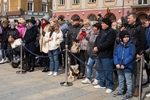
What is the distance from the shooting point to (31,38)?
8242mm

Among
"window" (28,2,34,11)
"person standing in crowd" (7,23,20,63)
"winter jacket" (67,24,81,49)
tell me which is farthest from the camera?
"window" (28,2,34,11)

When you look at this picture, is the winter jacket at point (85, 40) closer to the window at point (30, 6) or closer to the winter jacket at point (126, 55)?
the winter jacket at point (126, 55)

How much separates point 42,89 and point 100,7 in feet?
96.5

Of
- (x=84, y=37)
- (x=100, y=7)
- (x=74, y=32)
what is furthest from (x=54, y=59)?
(x=100, y=7)

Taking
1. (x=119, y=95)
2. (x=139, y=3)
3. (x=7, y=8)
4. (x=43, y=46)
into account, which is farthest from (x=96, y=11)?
(x=119, y=95)

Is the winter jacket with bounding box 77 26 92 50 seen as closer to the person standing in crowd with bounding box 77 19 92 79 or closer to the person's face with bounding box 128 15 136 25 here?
the person standing in crowd with bounding box 77 19 92 79

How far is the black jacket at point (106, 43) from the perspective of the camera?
5.76 m

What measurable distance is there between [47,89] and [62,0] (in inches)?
1374

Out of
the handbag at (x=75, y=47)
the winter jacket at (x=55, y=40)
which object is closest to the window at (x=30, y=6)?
the winter jacket at (x=55, y=40)

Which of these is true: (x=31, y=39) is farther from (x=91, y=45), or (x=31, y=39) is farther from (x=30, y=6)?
(x=30, y=6)

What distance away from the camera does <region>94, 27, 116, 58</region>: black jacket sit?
5.76m

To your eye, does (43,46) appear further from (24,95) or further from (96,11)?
(96,11)

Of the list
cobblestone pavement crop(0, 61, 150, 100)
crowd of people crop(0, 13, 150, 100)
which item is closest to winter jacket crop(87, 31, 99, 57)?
crowd of people crop(0, 13, 150, 100)

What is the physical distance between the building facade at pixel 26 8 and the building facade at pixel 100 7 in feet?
21.6
